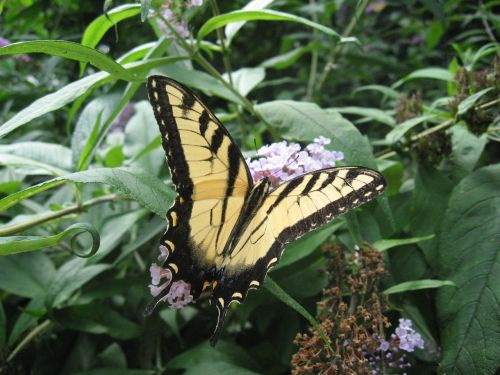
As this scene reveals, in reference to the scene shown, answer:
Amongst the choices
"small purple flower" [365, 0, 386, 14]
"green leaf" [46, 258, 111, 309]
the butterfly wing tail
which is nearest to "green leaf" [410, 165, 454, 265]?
the butterfly wing tail

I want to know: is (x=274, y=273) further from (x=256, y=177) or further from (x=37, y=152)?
(x=37, y=152)

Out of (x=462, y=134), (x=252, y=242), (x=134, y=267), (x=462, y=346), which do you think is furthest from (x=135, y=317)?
(x=462, y=134)

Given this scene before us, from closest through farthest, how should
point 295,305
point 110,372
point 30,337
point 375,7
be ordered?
point 295,305, point 110,372, point 30,337, point 375,7

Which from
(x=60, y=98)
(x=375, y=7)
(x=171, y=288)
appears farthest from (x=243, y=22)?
(x=375, y=7)

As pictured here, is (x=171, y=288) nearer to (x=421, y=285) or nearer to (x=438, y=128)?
(x=421, y=285)

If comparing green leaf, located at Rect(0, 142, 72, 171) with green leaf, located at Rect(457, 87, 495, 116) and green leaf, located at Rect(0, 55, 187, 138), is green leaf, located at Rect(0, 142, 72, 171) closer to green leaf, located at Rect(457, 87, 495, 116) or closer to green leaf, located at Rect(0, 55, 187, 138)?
green leaf, located at Rect(0, 55, 187, 138)

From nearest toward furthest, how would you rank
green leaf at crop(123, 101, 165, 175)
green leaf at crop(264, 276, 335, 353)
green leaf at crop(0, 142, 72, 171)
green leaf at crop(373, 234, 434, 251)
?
green leaf at crop(264, 276, 335, 353) < green leaf at crop(373, 234, 434, 251) < green leaf at crop(0, 142, 72, 171) < green leaf at crop(123, 101, 165, 175)
